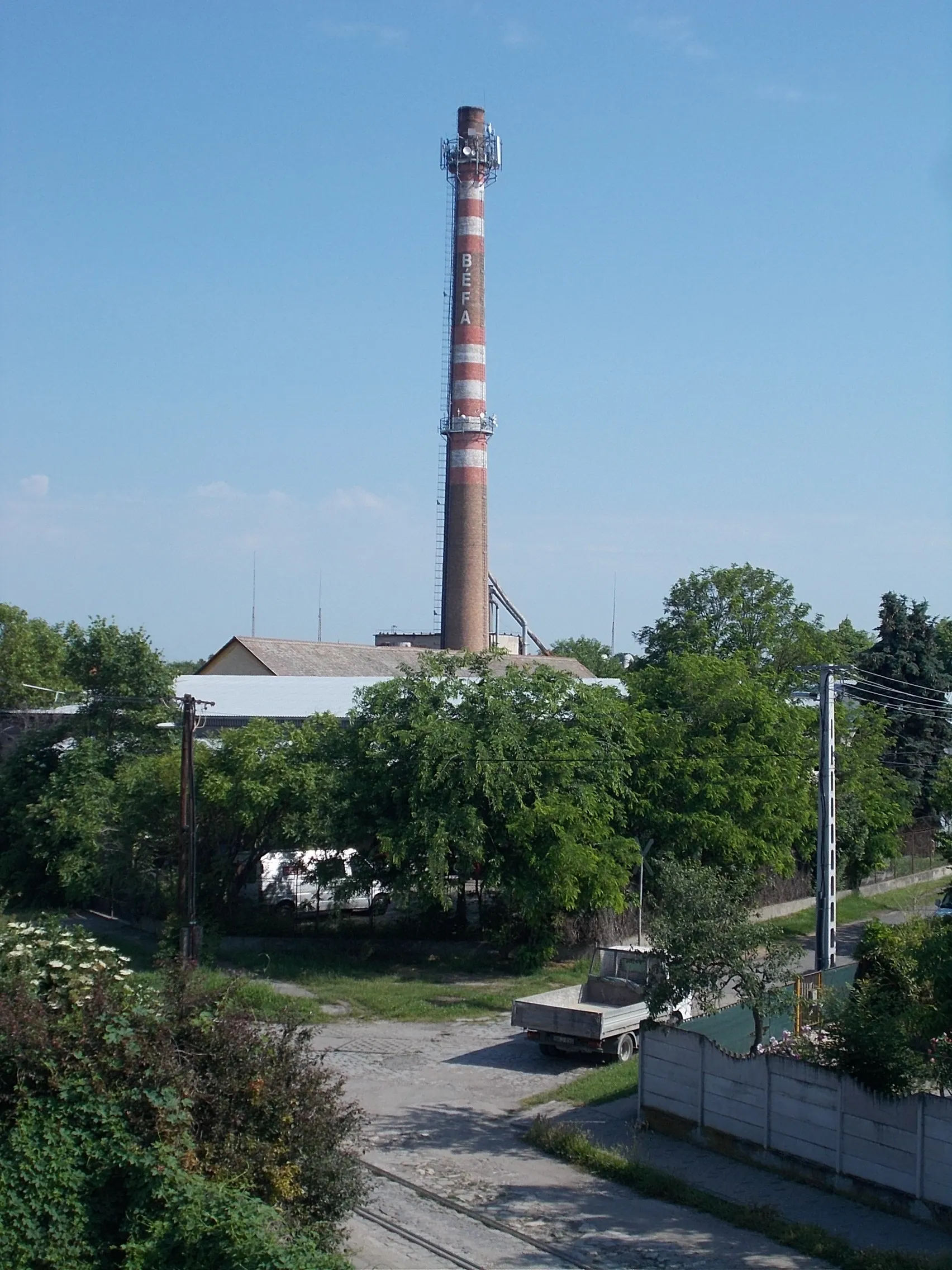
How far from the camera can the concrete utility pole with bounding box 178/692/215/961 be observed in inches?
822

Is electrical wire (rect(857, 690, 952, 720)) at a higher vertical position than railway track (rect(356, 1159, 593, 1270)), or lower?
higher

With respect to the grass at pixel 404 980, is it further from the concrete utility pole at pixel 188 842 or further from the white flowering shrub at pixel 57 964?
the white flowering shrub at pixel 57 964

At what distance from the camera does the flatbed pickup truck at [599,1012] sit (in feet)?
58.6

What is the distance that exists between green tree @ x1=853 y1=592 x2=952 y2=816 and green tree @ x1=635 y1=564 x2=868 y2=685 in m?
2.04

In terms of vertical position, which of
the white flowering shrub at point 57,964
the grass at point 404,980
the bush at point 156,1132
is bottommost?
the grass at point 404,980

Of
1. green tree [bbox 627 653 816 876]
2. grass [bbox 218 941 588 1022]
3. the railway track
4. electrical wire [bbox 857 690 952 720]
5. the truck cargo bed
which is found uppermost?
electrical wire [bbox 857 690 952 720]

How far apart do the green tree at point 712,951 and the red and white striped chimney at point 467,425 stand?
37.2 m

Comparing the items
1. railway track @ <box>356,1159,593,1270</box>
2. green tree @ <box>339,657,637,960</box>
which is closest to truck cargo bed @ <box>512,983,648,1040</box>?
green tree @ <box>339,657,637,960</box>

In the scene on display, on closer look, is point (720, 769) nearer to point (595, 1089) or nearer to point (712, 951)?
point (595, 1089)

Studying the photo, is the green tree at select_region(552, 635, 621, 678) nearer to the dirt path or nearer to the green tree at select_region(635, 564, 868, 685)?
the green tree at select_region(635, 564, 868, 685)

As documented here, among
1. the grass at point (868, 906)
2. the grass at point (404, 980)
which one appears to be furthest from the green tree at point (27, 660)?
the grass at point (868, 906)

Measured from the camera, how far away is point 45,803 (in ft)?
99.6

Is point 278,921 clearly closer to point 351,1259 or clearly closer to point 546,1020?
point 546,1020

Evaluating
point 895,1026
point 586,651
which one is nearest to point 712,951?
point 895,1026
